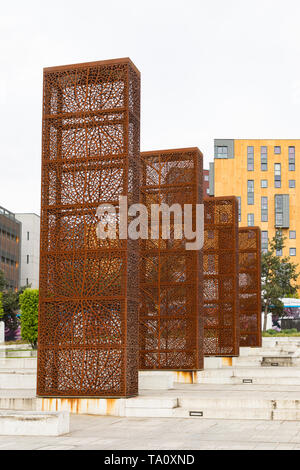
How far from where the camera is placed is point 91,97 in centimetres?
1270

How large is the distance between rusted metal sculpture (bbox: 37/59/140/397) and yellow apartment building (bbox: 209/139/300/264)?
58425mm

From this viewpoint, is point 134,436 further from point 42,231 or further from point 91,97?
point 91,97

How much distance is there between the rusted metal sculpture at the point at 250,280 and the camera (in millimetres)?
26734

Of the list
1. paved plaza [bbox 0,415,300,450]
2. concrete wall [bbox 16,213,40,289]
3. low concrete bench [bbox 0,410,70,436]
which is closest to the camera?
paved plaza [bbox 0,415,300,450]

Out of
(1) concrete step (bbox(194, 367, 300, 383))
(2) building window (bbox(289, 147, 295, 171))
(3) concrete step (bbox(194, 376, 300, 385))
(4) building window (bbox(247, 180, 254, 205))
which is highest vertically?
(2) building window (bbox(289, 147, 295, 171))

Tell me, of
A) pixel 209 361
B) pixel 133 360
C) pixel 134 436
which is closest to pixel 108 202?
pixel 133 360

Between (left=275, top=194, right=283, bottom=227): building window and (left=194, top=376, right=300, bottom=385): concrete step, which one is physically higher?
(left=275, top=194, right=283, bottom=227): building window

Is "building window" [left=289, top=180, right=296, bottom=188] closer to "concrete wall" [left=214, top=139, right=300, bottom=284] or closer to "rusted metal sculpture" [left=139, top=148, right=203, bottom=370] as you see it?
"concrete wall" [left=214, top=139, right=300, bottom=284]

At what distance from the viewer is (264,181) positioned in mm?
71062

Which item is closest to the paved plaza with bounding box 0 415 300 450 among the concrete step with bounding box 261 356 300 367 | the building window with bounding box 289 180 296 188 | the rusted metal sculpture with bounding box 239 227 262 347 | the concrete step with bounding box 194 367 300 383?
the concrete step with bounding box 194 367 300 383

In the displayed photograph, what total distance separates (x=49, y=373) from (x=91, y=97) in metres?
5.11

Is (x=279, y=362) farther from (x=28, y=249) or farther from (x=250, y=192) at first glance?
(x=28, y=249)

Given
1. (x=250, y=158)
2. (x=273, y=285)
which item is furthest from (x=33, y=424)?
(x=250, y=158)

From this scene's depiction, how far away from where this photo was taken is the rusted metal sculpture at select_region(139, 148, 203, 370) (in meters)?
17.1
